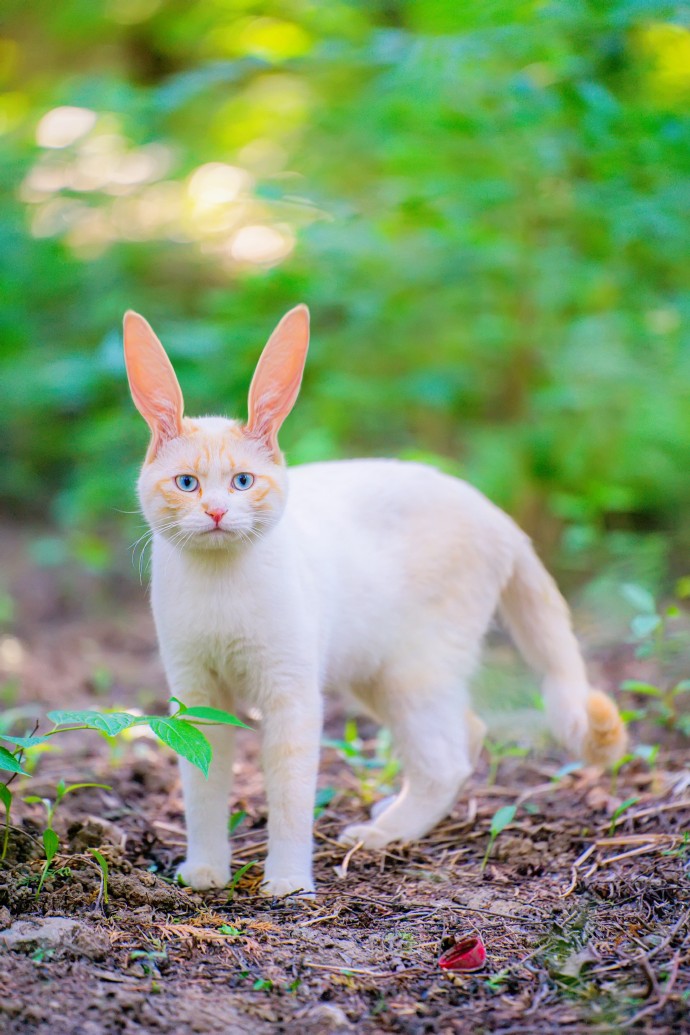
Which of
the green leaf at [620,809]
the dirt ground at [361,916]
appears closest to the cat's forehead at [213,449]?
the dirt ground at [361,916]

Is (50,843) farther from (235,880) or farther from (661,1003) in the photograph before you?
(661,1003)

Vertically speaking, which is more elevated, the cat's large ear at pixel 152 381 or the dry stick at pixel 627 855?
the cat's large ear at pixel 152 381

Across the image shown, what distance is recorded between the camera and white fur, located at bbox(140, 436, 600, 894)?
94.5 inches

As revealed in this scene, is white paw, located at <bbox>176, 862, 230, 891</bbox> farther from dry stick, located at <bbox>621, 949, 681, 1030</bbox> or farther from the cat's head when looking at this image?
→ dry stick, located at <bbox>621, 949, 681, 1030</bbox>

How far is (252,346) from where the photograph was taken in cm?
468

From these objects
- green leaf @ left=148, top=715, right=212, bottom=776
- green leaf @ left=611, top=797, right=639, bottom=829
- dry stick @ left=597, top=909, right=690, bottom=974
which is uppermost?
green leaf @ left=148, top=715, right=212, bottom=776

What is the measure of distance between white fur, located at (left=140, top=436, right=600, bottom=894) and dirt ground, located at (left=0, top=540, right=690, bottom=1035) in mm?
187

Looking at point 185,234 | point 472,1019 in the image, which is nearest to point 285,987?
point 472,1019

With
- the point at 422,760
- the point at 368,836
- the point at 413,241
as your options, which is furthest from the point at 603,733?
the point at 413,241

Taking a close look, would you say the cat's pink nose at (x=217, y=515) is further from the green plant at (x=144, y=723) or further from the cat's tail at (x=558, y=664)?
the cat's tail at (x=558, y=664)

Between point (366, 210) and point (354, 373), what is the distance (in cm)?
90

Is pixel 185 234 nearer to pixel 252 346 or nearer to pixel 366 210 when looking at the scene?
pixel 366 210

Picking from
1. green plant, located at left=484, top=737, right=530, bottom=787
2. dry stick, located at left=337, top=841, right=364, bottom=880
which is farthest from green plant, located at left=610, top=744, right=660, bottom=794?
dry stick, located at left=337, top=841, right=364, bottom=880

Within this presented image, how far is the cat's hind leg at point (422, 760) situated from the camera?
279 centimetres
